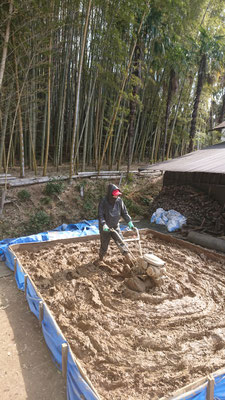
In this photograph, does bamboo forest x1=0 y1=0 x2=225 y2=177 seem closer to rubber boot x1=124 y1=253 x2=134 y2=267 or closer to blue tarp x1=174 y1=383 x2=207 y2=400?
rubber boot x1=124 y1=253 x2=134 y2=267

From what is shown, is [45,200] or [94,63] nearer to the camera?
[45,200]

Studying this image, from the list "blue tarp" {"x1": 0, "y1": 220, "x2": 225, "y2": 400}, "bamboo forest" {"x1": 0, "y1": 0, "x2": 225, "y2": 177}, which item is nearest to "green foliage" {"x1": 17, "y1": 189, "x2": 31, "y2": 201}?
"bamboo forest" {"x1": 0, "y1": 0, "x2": 225, "y2": 177}

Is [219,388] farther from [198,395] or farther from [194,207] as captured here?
[194,207]

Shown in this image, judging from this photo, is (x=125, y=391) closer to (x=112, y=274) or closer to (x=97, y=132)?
(x=112, y=274)

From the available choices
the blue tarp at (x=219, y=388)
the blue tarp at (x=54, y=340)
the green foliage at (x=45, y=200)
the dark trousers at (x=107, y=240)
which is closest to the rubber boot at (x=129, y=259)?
the dark trousers at (x=107, y=240)

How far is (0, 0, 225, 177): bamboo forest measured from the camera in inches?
236

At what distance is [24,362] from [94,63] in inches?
317

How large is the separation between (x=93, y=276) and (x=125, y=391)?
201 centimetres

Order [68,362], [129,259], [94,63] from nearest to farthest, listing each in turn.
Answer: [68,362] → [129,259] → [94,63]

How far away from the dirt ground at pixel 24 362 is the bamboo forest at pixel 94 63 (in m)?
4.23

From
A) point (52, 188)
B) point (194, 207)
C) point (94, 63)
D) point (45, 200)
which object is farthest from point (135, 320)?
point (94, 63)

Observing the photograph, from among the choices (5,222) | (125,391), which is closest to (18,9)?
(5,222)

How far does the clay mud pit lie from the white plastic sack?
244 cm

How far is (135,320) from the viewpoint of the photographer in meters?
2.71
